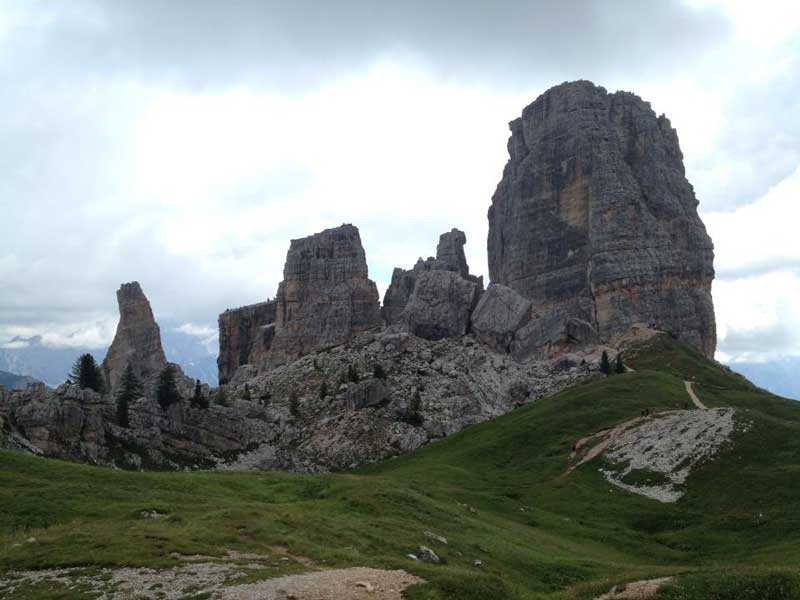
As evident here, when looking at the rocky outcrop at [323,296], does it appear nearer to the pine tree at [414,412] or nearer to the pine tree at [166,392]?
the pine tree at [414,412]

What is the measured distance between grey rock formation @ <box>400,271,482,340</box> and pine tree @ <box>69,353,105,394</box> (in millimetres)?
73847

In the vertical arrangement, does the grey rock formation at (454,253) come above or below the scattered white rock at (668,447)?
above

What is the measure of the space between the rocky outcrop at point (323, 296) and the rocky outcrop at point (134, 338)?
31.9 m

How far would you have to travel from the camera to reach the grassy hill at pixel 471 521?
28953mm

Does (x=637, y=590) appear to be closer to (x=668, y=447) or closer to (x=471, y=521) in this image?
(x=471, y=521)

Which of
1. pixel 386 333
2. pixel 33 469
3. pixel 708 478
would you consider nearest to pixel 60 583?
pixel 33 469

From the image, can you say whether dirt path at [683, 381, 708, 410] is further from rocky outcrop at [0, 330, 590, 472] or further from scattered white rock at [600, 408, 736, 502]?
rocky outcrop at [0, 330, 590, 472]

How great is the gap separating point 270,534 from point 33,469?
2622cm

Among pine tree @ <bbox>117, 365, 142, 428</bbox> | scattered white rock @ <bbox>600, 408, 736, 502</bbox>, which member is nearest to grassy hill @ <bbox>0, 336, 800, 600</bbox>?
scattered white rock @ <bbox>600, 408, 736, 502</bbox>

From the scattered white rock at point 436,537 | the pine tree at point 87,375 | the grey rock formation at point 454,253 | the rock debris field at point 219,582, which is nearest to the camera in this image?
the rock debris field at point 219,582

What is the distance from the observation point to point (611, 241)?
179125mm

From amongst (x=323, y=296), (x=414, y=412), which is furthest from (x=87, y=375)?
(x=323, y=296)

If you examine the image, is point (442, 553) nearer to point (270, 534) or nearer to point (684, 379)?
point (270, 534)

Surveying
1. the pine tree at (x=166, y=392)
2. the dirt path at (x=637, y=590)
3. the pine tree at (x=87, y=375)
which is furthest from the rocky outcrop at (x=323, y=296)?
the dirt path at (x=637, y=590)
